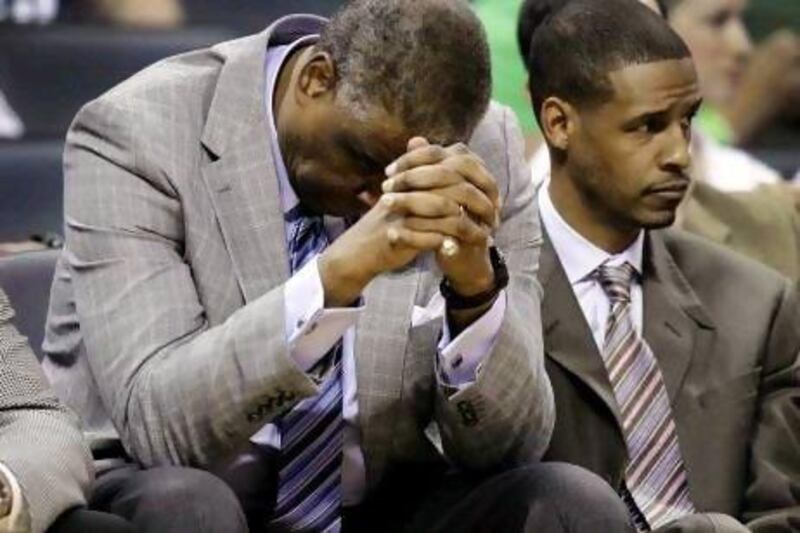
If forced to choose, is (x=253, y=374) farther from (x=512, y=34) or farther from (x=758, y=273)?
(x=512, y=34)

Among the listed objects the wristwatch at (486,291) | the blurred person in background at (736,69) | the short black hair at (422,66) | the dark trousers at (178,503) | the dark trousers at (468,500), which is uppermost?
the short black hair at (422,66)

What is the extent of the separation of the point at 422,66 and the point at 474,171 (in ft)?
0.41

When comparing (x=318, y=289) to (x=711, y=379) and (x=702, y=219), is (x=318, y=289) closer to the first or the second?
(x=711, y=379)

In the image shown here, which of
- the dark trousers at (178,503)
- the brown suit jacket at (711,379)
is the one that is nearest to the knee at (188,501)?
the dark trousers at (178,503)

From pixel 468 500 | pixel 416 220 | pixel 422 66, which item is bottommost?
pixel 468 500

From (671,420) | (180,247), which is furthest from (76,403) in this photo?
(671,420)

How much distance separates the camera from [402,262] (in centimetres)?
232

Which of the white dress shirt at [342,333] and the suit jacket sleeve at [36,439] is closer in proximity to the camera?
the suit jacket sleeve at [36,439]

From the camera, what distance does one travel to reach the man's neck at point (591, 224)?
9.53 ft

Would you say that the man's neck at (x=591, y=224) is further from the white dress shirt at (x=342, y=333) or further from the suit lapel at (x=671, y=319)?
the white dress shirt at (x=342, y=333)

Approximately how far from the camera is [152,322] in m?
2.41

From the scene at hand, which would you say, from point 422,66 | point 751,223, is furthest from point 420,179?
point 751,223

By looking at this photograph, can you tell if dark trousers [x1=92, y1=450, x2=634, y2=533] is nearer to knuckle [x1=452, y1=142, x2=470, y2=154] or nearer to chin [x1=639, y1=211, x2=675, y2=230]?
knuckle [x1=452, y1=142, x2=470, y2=154]

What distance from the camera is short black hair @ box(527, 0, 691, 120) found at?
9.53 ft
